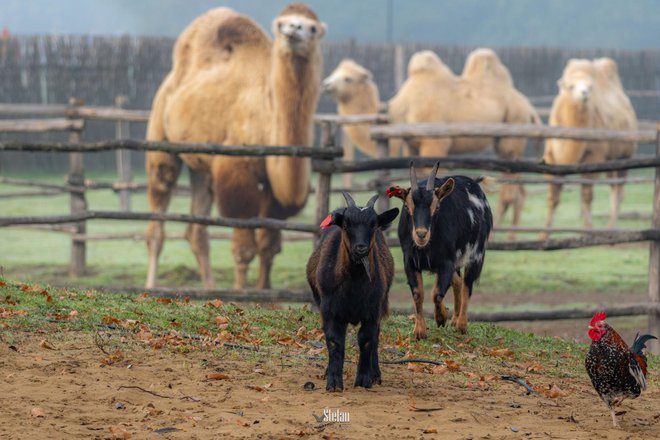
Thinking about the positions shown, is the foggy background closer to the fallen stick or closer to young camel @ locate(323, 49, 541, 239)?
young camel @ locate(323, 49, 541, 239)

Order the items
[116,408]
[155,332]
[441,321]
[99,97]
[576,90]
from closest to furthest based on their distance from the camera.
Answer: [116,408]
[155,332]
[441,321]
[576,90]
[99,97]

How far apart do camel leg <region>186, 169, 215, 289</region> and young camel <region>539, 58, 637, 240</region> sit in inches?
201

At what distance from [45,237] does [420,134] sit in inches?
363

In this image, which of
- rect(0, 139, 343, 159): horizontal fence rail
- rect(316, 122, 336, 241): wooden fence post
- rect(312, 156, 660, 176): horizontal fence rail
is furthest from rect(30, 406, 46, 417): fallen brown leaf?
rect(0, 139, 343, 159): horizontal fence rail

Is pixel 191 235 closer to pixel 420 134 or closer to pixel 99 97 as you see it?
pixel 420 134

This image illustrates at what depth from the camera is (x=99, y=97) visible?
1098 inches

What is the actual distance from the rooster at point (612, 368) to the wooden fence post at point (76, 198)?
25.8 ft

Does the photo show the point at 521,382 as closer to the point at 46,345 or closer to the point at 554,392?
the point at 554,392

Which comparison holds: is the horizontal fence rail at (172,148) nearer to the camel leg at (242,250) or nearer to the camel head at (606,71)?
the camel leg at (242,250)

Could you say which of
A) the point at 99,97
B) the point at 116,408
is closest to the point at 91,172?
the point at 99,97

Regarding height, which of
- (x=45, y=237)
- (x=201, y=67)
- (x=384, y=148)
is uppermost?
(x=201, y=67)

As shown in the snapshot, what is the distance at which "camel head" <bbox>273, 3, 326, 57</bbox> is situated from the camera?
12.1 m

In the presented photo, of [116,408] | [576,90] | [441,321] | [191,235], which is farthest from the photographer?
[576,90]

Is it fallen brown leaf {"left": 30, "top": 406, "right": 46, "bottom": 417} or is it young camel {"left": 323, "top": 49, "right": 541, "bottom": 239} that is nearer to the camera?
fallen brown leaf {"left": 30, "top": 406, "right": 46, "bottom": 417}
